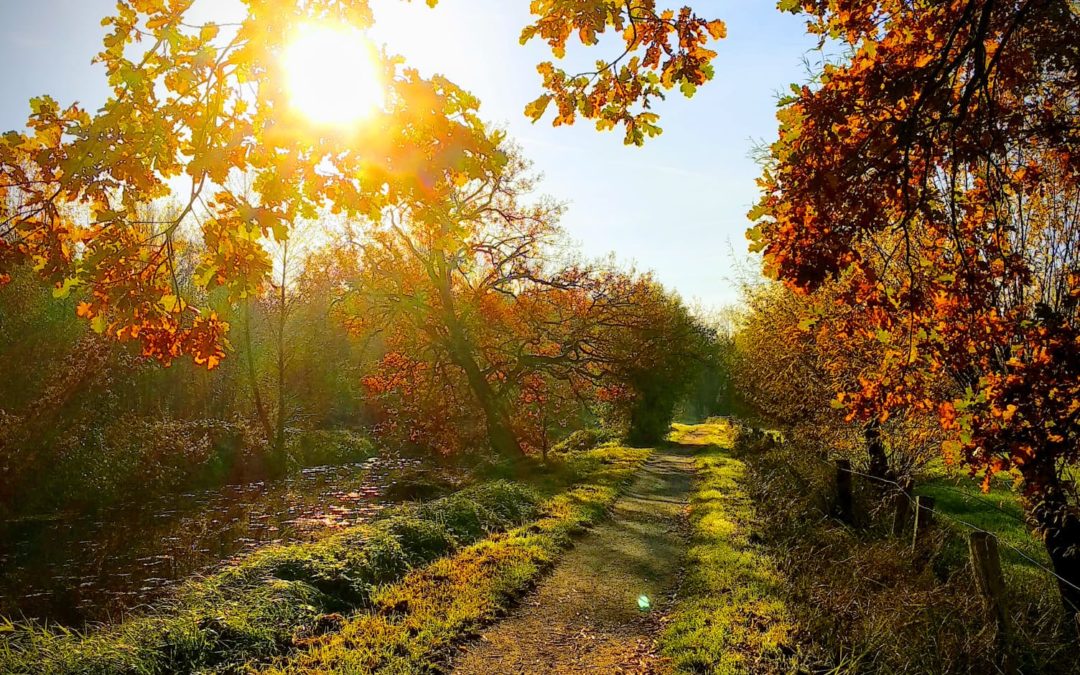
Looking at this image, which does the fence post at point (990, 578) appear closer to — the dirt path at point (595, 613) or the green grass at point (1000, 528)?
the green grass at point (1000, 528)

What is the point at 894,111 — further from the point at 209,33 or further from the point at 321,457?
the point at 321,457

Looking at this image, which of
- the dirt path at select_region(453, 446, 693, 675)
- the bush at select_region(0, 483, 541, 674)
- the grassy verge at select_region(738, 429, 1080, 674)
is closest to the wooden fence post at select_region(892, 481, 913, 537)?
the grassy verge at select_region(738, 429, 1080, 674)

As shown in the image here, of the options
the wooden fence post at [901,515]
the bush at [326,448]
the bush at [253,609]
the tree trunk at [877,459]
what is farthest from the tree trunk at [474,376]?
the wooden fence post at [901,515]

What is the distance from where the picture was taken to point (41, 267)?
415 centimetres

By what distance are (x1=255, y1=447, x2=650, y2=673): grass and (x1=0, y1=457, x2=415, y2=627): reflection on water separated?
4.33 metres

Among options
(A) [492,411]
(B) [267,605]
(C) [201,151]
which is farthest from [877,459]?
(C) [201,151]

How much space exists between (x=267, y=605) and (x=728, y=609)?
578cm

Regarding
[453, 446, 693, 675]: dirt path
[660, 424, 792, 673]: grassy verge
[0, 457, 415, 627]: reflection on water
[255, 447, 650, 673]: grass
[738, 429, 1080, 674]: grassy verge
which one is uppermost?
[738, 429, 1080, 674]: grassy verge

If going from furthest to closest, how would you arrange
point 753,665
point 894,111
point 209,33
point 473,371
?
point 473,371 → point 753,665 → point 894,111 → point 209,33

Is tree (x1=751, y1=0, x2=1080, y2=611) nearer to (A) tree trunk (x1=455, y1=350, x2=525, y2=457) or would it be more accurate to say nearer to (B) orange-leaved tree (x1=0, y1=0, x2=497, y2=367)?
(B) orange-leaved tree (x1=0, y1=0, x2=497, y2=367)

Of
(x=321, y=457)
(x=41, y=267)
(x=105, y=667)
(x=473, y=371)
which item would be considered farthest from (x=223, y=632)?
(x=321, y=457)

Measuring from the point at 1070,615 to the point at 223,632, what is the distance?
9.50 m

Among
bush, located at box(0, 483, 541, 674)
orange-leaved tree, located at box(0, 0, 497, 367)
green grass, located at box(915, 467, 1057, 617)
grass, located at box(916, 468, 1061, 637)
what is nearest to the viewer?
orange-leaved tree, located at box(0, 0, 497, 367)

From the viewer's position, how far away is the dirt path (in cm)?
664
